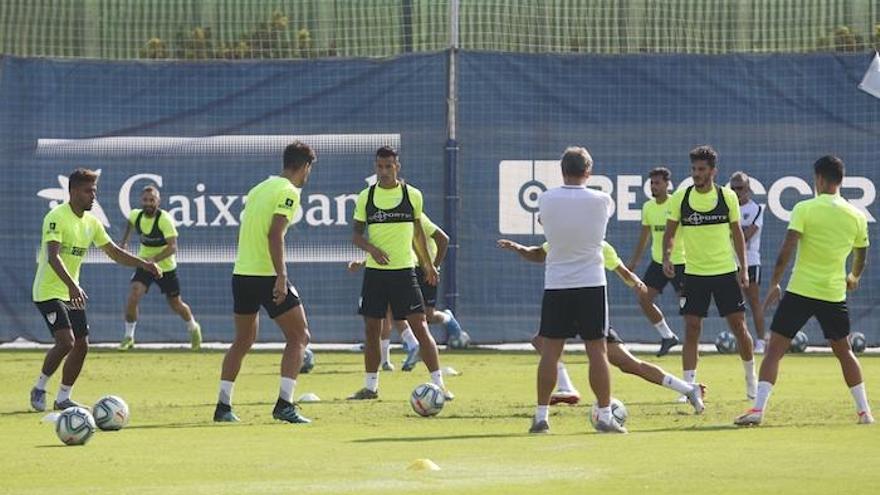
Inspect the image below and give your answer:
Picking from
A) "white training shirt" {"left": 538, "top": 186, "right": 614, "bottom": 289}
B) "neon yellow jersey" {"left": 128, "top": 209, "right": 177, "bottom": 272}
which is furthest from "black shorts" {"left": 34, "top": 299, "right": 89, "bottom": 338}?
"neon yellow jersey" {"left": 128, "top": 209, "right": 177, "bottom": 272}

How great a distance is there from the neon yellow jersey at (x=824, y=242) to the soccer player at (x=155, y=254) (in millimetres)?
11244

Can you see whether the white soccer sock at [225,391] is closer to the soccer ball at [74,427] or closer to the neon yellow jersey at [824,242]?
the soccer ball at [74,427]

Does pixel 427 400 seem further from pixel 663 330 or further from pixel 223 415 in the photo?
pixel 663 330

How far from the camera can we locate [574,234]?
1370cm

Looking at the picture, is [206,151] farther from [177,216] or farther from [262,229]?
[262,229]

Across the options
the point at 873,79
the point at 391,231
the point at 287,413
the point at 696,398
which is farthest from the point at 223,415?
the point at 873,79

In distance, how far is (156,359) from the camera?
78.1 ft

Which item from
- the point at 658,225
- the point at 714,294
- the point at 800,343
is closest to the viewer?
the point at 714,294

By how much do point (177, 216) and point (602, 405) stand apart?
13000 millimetres

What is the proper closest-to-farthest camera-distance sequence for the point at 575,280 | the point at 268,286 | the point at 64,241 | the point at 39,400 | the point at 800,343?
Answer: the point at 575,280
the point at 268,286
the point at 64,241
the point at 39,400
the point at 800,343

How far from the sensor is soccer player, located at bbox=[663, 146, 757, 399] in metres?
16.9

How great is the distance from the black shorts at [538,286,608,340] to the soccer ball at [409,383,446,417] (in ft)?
6.25

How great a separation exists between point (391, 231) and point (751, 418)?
464 centimetres

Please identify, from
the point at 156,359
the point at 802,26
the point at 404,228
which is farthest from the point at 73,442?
the point at 802,26
